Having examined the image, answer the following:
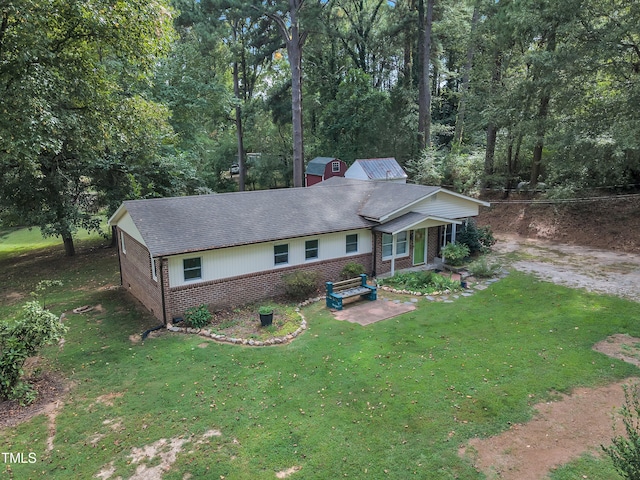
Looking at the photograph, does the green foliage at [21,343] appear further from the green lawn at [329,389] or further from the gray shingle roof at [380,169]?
the gray shingle roof at [380,169]

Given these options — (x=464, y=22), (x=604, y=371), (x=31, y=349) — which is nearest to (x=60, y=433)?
(x=31, y=349)

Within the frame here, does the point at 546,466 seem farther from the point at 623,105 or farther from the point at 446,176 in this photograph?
the point at 446,176

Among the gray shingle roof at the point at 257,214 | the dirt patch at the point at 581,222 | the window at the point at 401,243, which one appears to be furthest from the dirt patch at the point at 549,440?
the dirt patch at the point at 581,222

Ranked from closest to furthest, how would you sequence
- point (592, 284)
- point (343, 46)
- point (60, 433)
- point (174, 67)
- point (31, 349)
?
point (60, 433), point (31, 349), point (592, 284), point (174, 67), point (343, 46)

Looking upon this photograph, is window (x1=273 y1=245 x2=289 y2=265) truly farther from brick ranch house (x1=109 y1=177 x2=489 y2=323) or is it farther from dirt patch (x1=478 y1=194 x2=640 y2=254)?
dirt patch (x1=478 y1=194 x2=640 y2=254)

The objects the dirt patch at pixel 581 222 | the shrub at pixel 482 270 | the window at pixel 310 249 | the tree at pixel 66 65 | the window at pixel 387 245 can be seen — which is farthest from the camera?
the dirt patch at pixel 581 222

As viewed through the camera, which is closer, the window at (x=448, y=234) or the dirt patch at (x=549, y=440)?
the dirt patch at (x=549, y=440)

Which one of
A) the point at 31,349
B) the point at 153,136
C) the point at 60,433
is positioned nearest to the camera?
the point at 60,433

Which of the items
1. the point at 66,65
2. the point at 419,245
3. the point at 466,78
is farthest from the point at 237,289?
the point at 466,78
